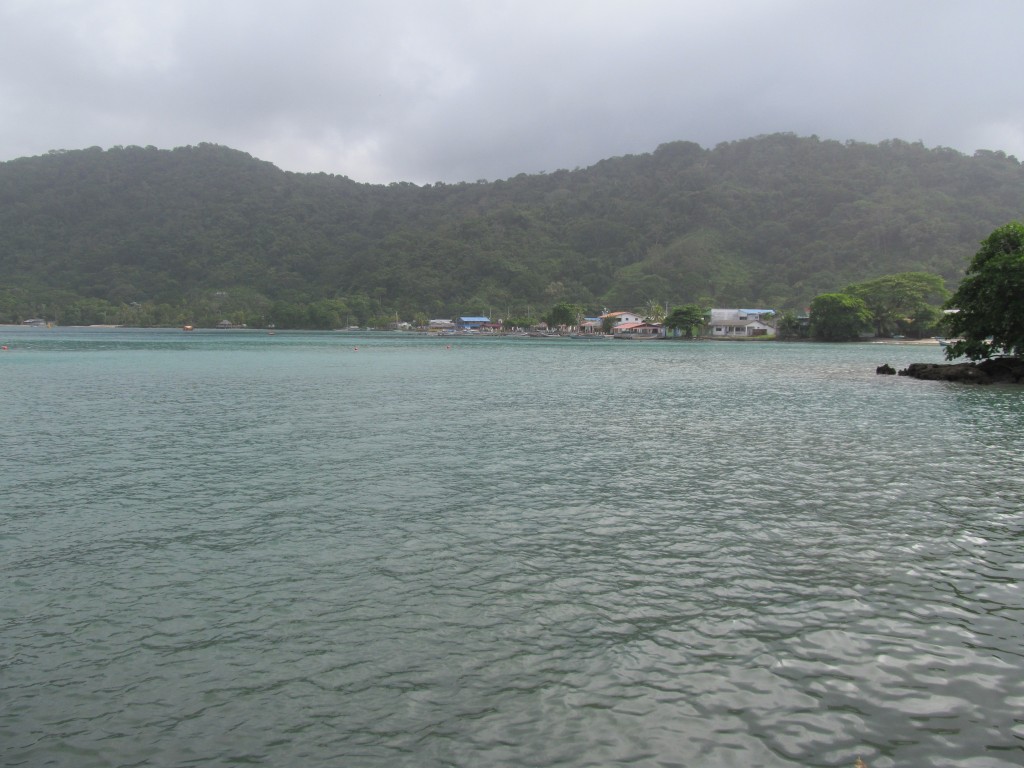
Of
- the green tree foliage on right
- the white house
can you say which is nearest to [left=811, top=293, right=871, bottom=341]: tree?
the white house

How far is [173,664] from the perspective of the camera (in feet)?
25.5

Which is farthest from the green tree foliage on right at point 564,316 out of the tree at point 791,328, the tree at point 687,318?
the tree at point 791,328

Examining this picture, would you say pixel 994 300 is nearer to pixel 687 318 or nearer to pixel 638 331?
pixel 687 318

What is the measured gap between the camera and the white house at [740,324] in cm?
14562

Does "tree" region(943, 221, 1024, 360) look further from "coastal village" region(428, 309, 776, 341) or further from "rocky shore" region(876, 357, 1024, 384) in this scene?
"coastal village" region(428, 309, 776, 341)

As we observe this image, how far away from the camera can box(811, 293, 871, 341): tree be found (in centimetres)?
→ 11694

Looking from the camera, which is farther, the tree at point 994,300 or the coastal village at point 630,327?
the coastal village at point 630,327

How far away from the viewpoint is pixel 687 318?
141 meters

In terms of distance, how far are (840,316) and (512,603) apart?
124 metres

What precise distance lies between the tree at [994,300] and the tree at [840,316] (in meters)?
77.1

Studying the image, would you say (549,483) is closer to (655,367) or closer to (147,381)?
(147,381)

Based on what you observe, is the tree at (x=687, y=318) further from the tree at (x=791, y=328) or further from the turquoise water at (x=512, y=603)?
the turquoise water at (x=512, y=603)

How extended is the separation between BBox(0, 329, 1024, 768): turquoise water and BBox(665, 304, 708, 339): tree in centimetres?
12217

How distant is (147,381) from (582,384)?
2879 centimetres
